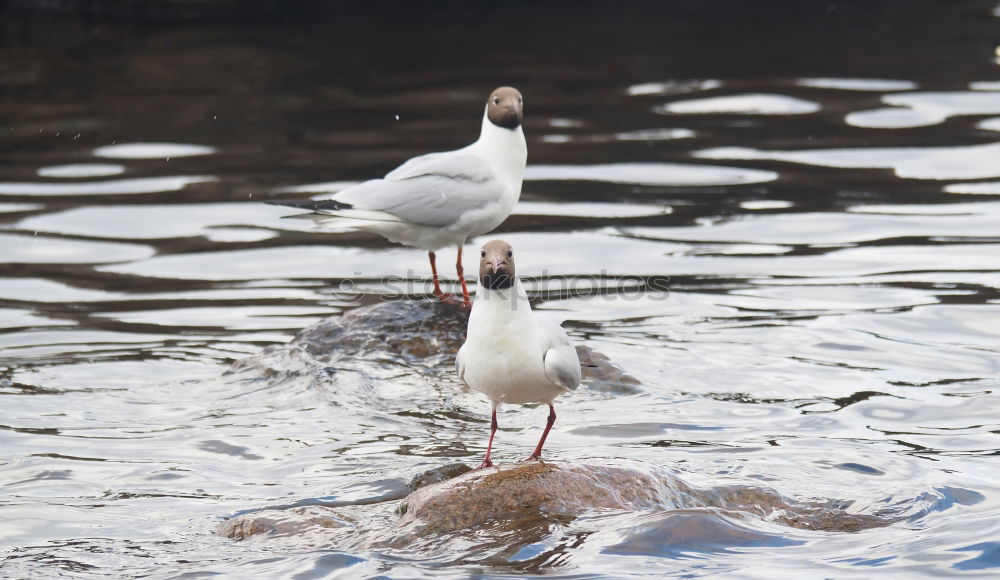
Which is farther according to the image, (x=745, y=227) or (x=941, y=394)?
(x=745, y=227)

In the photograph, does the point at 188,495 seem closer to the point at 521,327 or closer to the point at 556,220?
the point at 521,327

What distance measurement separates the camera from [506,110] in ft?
27.3

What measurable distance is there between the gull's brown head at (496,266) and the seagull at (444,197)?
2.61 metres

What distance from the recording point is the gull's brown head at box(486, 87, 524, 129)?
27.3 feet

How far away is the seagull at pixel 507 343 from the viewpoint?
5.37 metres

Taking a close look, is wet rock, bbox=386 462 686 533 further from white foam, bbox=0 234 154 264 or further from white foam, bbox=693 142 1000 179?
white foam, bbox=693 142 1000 179

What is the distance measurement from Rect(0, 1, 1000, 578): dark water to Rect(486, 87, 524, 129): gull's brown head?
1537 mm

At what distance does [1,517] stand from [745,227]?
7.18 metres

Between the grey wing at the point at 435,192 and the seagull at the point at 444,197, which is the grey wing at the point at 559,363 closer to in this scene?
the seagull at the point at 444,197

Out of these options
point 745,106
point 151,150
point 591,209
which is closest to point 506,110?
point 591,209

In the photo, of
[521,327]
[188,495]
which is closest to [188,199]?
[188,495]

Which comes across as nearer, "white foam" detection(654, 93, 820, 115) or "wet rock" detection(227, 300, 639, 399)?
"wet rock" detection(227, 300, 639, 399)

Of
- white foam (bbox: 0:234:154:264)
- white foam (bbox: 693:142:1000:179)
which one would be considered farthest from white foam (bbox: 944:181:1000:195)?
white foam (bbox: 0:234:154:264)

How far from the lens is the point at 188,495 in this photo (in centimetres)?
595
